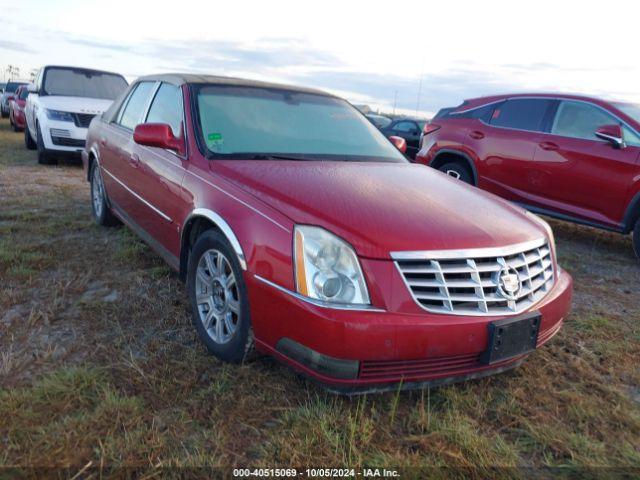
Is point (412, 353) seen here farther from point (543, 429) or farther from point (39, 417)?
point (39, 417)

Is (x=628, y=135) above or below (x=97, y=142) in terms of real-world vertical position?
above

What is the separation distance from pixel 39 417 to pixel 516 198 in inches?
206

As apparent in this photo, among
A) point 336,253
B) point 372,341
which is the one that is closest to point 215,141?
point 336,253

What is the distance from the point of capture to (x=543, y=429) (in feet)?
7.52

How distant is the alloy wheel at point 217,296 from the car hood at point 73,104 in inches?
278

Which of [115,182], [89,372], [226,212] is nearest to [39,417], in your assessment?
[89,372]

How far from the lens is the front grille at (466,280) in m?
2.18

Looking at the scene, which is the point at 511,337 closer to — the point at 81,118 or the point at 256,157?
the point at 256,157

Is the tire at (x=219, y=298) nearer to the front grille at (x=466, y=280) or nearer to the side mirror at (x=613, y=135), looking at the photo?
the front grille at (x=466, y=280)

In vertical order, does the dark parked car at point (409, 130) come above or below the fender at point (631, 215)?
below

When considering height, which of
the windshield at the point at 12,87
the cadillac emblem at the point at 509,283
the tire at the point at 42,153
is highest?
the cadillac emblem at the point at 509,283

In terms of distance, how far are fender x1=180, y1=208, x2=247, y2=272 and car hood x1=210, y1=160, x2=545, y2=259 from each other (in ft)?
0.66

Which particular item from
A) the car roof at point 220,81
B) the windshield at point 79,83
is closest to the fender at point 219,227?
the car roof at point 220,81

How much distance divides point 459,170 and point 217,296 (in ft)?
15.1
